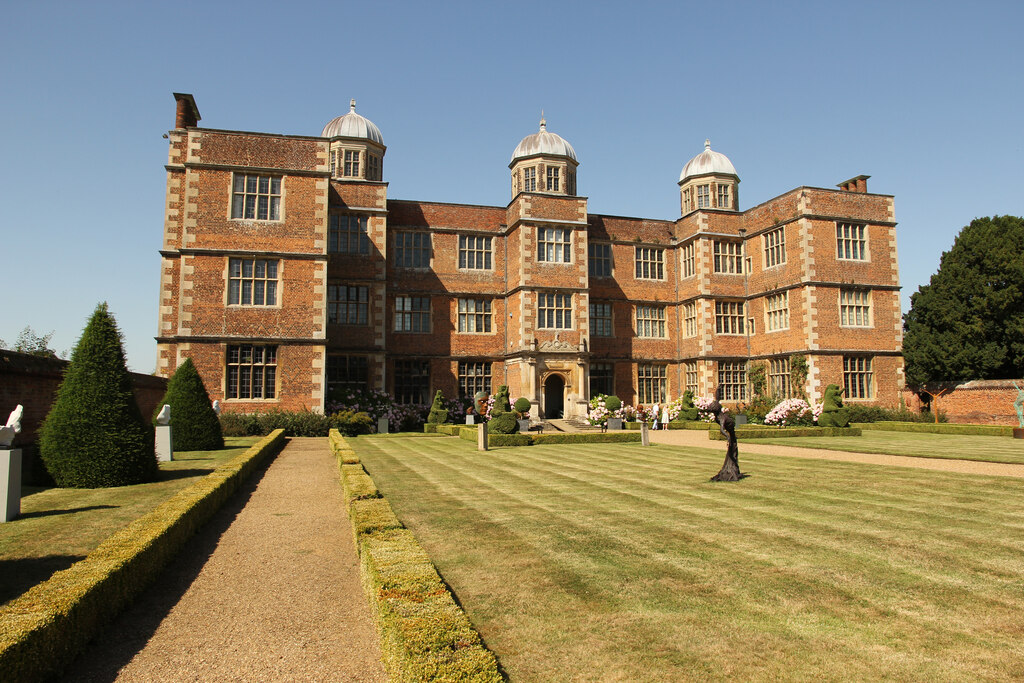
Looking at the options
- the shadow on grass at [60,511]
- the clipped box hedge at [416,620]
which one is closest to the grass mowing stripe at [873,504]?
the clipped box hedge at [416,620]

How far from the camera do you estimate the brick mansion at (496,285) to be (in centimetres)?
2400

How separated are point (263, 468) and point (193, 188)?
1391 cm

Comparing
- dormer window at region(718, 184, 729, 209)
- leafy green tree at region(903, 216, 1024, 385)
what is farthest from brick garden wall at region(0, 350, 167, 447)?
dormer window at region(718, 184, 729, 209)

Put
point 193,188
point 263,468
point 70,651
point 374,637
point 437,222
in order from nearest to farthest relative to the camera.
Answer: point 70,651, point 374,637, point 263,468, point 193,188, point 437,222

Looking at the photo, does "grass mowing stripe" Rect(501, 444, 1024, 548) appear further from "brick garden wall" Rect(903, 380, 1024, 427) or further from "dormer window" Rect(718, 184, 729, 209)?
"dormer window" Rect(718, 184, 729, 209)

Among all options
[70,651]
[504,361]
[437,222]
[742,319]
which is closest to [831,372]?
[742,319]

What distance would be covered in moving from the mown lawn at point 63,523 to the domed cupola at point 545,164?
87.9 feet

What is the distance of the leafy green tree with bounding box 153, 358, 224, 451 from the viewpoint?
16734mm

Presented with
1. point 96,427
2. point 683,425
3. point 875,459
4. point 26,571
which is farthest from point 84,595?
point 683,425

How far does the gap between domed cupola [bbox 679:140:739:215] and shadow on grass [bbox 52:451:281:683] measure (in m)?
35.9

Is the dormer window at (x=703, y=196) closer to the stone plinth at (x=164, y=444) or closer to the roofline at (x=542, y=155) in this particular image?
the roofline at (x=542, y=155)

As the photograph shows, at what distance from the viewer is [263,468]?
14500 millimetres

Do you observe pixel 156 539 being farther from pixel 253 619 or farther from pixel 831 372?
pixel 831 372

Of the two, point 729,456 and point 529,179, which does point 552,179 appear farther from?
point 729,456
